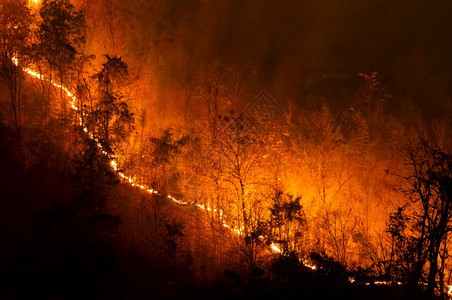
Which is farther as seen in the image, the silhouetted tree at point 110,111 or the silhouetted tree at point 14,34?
the silhouetted tree at point 14,34

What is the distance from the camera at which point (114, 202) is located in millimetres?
13930

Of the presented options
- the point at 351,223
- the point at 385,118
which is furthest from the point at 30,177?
the point at 385,118

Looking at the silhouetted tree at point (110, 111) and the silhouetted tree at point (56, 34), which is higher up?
the silhouetted tree at point (56, 34)

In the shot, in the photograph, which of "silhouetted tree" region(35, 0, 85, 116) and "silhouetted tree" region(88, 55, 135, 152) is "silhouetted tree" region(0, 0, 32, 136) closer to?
"silhouetted tree" region(35, 0, 85, 116)

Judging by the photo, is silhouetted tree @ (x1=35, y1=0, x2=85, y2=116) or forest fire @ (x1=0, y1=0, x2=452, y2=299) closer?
forest fire @ (x1=0, y1=0, x2=452, y2=299)

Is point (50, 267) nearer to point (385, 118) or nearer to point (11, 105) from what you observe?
point (11, 105)

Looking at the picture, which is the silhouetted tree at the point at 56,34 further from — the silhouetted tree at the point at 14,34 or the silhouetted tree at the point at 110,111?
the silhouetted tree at the point at 110,111

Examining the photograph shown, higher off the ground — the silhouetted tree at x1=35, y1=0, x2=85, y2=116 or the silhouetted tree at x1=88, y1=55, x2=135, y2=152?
the silhouetted tree at x1=35, y1=0, x2=85, y2=116

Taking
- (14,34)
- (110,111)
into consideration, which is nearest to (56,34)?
(14,34)

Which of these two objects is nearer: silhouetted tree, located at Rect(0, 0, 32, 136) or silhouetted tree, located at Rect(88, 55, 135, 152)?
silhouetted tree, located at Rect(88, 55, 135, 152)

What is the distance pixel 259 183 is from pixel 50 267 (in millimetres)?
8467

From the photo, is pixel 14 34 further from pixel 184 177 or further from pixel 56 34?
pixel 184 177

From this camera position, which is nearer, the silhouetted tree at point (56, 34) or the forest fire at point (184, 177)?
the forest fire at point (184, 177)

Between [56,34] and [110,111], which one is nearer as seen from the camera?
[110,111]
